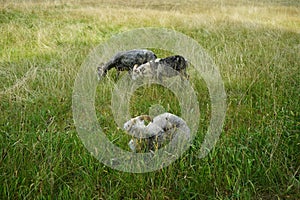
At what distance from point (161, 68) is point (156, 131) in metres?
1.53

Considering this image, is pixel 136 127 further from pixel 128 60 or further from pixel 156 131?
pixel 128 60

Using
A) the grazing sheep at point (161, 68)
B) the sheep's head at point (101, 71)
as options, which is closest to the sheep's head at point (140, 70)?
the grazing sheep at point (161, 68)

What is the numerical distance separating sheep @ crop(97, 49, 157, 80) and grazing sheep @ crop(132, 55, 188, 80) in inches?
9.1

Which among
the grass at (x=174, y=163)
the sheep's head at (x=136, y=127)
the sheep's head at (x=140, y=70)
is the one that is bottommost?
the grass at (x=174, y=163)

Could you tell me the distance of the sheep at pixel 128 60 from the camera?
4.18m

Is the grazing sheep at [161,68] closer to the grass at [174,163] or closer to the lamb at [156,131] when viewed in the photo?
the grass at [174,163]

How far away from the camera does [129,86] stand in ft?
13.0

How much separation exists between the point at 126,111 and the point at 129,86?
70 cm

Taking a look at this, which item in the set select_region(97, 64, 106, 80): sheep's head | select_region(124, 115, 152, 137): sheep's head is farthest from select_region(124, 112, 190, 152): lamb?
select_region(97, 64, 106, 80): sheep's head

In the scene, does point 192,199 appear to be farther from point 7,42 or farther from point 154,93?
point 7,42

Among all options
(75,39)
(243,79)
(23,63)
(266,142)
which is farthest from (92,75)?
(75,39)

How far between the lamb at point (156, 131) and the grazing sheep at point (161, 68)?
55.6 inches

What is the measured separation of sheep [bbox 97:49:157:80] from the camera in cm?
418

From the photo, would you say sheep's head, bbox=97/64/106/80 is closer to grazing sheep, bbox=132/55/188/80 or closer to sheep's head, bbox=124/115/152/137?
grazing sheep, bbox=132/55/188/80
